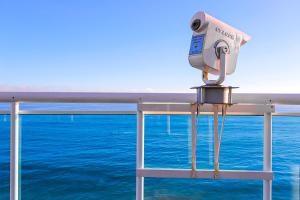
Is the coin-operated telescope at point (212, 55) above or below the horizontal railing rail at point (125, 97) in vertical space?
above

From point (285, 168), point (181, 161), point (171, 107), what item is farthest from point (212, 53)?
point (285, 168)

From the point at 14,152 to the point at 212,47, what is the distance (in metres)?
1.03

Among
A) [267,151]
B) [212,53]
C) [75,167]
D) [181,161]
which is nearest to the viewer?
[212,53]

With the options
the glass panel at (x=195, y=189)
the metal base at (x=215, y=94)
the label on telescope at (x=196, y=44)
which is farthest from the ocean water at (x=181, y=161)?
the label on telescope at (x=196, y=44)

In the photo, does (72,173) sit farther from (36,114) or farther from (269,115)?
(269,115)

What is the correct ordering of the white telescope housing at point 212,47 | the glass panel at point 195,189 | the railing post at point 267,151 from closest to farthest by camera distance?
1. the white telescope housing at point 212,47
2. the railing post at point 267,151
3. the glass panel at point 195,189

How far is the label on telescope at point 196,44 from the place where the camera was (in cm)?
109

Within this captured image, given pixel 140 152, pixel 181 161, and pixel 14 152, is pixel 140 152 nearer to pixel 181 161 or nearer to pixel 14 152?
pixel 181 161

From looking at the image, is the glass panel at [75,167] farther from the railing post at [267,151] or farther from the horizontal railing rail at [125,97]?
the railing post at [267,151]

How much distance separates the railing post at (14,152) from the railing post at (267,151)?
1.14 metres

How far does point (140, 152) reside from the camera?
125 cm

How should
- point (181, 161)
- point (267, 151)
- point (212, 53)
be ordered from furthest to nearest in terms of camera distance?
1. point (181, 161)
2. point (267, 151)
3. point (212, 53)

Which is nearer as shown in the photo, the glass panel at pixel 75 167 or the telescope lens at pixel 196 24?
the telescope lens at pixel 196 24

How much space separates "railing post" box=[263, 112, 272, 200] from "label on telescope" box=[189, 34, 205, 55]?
16.5 inches
